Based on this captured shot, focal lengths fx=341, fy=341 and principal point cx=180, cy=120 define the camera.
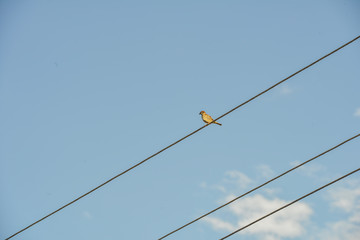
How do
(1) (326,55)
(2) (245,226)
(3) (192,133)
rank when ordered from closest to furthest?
(1) (326,55)
(2) (245,226)
(3) (192,133)

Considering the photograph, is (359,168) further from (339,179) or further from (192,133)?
(192,133)

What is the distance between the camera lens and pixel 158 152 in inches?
214

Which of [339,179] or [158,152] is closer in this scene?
[339,179]

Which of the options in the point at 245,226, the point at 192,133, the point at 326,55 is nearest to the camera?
the point at 326,55

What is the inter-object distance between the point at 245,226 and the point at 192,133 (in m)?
1.69

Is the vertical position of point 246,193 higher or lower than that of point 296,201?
higher

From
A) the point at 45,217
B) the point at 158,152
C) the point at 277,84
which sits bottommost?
the point at 45,217

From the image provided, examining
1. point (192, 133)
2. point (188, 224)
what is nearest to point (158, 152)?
point (192, 133)

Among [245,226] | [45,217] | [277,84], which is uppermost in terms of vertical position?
[277,84]

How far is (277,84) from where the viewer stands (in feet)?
16.9

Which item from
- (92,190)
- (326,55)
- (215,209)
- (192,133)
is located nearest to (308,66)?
(326,55)

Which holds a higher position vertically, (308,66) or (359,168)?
(308,66)

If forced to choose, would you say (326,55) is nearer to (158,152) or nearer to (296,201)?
(296,201)

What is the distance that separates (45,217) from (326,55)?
5109mm
